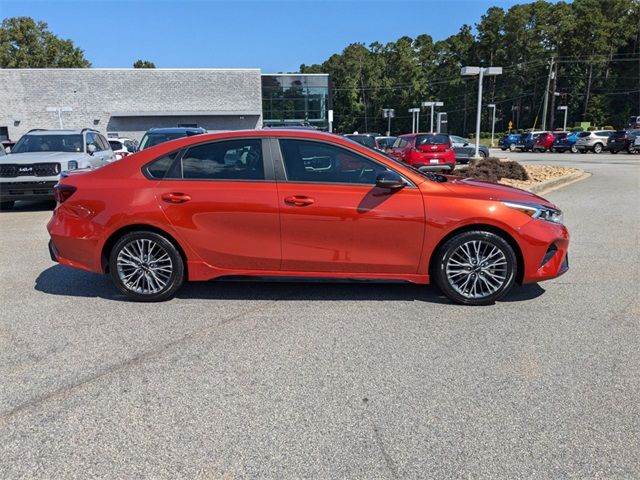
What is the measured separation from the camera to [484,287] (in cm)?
500

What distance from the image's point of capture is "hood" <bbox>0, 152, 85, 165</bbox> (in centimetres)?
1101

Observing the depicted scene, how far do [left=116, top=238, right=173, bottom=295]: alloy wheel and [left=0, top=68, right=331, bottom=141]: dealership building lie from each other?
127ft

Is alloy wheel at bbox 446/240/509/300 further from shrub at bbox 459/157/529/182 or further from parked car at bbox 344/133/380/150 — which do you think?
shrub at bbox 459/157/529/182

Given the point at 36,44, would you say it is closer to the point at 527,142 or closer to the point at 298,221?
the point at 527,142

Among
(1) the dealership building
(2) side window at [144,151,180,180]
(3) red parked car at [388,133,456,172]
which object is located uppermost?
(1) the dealership building

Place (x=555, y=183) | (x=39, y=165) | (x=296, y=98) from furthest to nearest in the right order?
(x=296, y=98)
(x=555, y=183)
(x=39, y=165)

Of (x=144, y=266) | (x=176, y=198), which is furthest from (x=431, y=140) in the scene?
(x=144, y=266)

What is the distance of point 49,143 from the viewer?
12.6 metres

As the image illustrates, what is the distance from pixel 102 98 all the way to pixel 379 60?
7074cm

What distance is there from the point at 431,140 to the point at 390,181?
564 inches

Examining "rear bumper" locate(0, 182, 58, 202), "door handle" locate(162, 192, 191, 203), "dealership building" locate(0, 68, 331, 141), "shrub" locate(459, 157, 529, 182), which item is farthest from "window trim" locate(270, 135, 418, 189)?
"dealership building" locate(0, 68, 331, 141)

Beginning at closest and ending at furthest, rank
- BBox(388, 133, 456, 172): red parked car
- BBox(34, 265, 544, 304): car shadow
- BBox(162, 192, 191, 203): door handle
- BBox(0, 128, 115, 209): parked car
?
BBox(162, 192, 191, 203): door handle, BBox(34, 265, 544, 304): car shadow, BBox(0, 128, 115, 209): parked car, BBox(388, 133, 456, 172): red parked car

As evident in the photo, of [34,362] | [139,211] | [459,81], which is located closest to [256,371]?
[34,362]

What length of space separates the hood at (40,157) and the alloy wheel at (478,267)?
9.37 metres
